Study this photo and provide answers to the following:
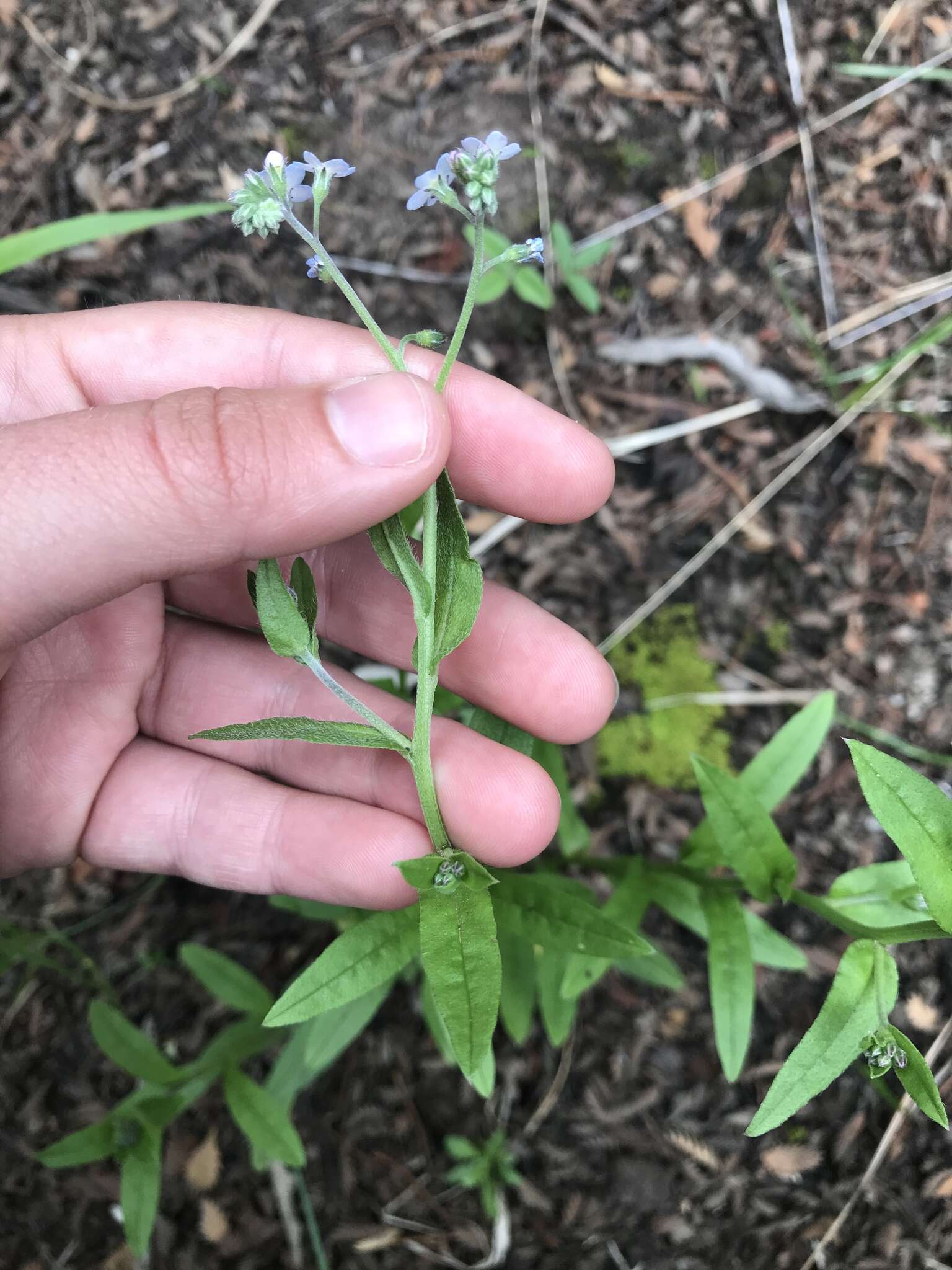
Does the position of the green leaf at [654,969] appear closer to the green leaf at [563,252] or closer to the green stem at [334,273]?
the green stem at [334,273]

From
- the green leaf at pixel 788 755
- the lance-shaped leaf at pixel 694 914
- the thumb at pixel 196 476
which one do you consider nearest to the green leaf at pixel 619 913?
the lance-shaped leaf at pixel 694 914

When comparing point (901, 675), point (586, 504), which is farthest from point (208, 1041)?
point (901, 675)

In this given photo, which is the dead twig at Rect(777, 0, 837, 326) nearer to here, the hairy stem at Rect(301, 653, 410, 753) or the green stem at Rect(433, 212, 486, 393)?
the green stem at Rect(433, 212, 486, 393)

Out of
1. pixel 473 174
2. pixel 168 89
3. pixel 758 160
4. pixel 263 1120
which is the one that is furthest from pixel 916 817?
pixel 168 89

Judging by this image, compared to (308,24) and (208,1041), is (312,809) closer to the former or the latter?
(208,1041)

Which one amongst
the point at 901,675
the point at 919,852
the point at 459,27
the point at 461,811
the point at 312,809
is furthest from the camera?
the point at 459,27

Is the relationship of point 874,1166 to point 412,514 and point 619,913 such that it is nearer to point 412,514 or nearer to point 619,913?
point 619,913
